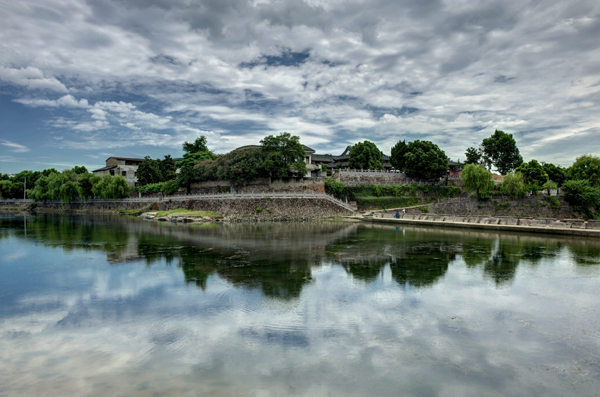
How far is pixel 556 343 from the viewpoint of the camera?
311 inches

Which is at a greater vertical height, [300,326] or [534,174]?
[534,174]

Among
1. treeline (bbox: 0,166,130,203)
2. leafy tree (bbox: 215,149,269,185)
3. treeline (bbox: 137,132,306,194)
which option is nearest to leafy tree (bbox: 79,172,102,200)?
treeline (bbox: 0,166,130,203)

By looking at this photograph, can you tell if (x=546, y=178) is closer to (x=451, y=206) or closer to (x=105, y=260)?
(x=451, y=206)

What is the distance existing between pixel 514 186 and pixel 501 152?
21.7 m

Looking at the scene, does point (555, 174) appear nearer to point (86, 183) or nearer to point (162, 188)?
point (162, 188)

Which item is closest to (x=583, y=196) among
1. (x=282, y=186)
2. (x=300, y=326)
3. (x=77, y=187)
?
(x=282, y=186)

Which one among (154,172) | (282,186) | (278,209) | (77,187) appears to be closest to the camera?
(278,209)

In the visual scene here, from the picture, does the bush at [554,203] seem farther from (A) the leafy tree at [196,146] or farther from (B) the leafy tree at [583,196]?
(A) the leafy tree at [196,146]

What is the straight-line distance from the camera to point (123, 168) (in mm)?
77500

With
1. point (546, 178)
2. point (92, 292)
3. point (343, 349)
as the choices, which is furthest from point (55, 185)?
point (546, 178)

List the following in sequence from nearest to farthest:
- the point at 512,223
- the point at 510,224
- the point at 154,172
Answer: the point at 510,224 < the point at 512,223 < the point at 154,172

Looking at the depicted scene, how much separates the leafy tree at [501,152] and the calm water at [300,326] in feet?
192

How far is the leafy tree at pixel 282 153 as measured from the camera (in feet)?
156

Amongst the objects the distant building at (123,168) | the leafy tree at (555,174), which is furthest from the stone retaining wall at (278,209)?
the distant building at (123,168)
